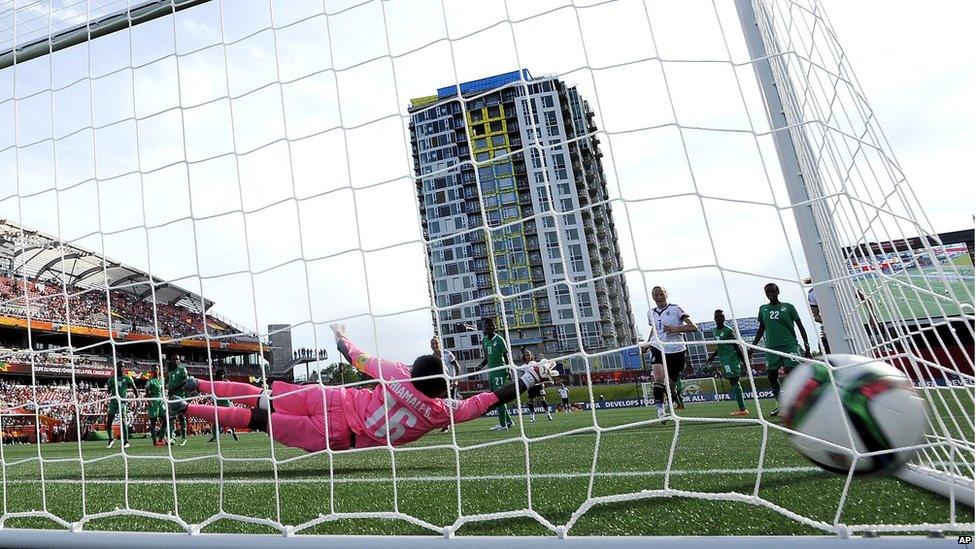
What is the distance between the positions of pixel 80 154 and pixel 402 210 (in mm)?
1807

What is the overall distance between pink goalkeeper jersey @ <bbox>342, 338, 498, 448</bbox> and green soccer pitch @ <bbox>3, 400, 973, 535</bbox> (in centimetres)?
22

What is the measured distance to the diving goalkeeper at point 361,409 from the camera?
362 centimetres

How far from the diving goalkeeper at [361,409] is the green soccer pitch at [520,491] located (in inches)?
9.1

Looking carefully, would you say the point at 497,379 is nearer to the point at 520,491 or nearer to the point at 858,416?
the point at 520,491

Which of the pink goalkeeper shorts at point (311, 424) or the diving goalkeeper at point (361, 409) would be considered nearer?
the diving goalkeeper at point (361, 409)

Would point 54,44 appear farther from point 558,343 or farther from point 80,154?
point 558,343

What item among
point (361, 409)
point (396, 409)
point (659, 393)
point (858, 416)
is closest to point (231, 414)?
point (361, 409)

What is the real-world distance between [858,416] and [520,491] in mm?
1398

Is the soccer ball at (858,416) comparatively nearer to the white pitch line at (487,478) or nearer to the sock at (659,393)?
the white pitch line at (487,478)

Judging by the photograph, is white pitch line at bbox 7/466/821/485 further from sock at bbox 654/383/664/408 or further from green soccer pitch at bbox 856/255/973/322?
sock at bbox 654/383/664/408

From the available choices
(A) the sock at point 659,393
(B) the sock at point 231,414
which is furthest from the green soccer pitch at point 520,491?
(A) the sock at point 659,393

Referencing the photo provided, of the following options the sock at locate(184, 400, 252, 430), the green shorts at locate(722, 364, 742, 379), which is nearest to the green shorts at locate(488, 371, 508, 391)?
the green shorts at locate(722, 364, 742, 379)

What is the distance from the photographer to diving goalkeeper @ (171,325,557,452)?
3625mm

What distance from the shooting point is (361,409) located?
388 centimetres
